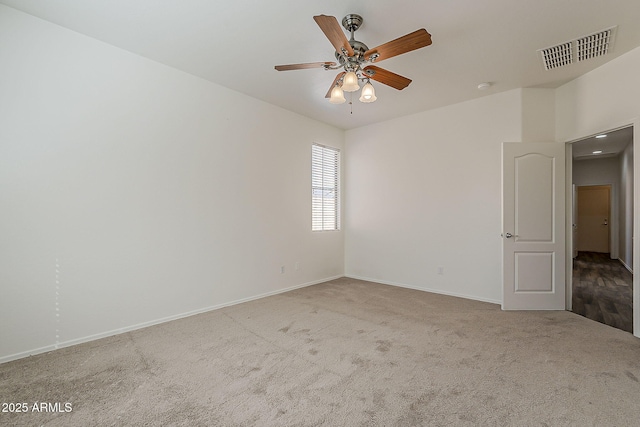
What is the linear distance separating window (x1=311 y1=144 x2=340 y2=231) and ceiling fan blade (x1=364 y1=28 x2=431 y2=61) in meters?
3.05

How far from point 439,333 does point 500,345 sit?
21.3 inches

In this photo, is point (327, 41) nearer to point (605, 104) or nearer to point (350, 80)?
point (350, 80)

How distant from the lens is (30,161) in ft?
8.37

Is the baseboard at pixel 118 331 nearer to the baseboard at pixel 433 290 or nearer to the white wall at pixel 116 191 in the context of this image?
the white wall at pixel 116 191

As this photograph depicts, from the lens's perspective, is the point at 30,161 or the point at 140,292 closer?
the point at 30,161

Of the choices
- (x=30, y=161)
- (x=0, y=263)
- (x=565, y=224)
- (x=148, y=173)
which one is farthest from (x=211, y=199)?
(x=565, y=224)

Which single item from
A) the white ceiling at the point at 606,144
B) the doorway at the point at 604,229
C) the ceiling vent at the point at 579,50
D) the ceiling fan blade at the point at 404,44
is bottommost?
the doorway at the point at 604,229

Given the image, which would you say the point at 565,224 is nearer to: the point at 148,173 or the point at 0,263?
the point at 148,173

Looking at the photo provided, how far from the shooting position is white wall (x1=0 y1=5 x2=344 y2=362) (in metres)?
2.51

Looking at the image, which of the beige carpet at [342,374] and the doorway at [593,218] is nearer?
the beige carpet at [342,374]

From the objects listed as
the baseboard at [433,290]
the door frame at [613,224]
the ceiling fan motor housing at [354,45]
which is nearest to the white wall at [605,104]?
the baseboard at [433,290]

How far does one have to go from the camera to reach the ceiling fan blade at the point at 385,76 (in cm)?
260

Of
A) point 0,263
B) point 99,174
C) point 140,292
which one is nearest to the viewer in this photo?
point 0,263

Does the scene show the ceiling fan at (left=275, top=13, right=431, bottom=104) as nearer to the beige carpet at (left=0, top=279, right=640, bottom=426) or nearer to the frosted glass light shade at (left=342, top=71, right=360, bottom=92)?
the frosted glass light shade at (left=342, top=71, right=360, bottom=92)
